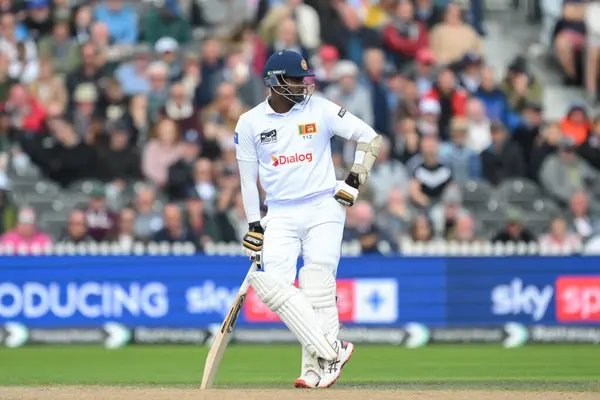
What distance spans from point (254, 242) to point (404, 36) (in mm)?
10775

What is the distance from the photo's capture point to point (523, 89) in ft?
67.9

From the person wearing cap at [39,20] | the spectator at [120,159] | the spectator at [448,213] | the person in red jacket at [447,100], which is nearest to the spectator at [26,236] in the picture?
the spectator at [120,159]

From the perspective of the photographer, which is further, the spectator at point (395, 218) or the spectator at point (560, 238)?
the spectator at point (395, 218)

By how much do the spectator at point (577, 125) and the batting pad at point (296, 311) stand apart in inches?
406

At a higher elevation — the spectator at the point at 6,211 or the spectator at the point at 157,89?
the spectator at the point at 157,89

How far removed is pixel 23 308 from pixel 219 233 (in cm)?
254

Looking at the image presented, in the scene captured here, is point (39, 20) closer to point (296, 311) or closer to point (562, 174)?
point (562, 174)

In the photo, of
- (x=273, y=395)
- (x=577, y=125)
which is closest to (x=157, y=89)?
(x=577, y=125)

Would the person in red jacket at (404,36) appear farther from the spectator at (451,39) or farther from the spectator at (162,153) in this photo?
the spectator at (162,153)

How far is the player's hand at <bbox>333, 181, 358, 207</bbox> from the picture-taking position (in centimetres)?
1062

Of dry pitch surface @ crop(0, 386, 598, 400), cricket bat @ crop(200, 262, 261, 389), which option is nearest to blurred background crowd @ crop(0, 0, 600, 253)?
cricket bat @ crop(200, 262, 261, 389)

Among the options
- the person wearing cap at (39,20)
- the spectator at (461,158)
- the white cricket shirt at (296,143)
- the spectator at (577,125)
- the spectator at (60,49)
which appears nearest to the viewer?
the white cricket shirt at (296,143)

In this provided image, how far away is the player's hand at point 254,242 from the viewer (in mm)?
10781

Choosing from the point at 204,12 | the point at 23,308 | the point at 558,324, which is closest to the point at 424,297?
the point at 558,324
